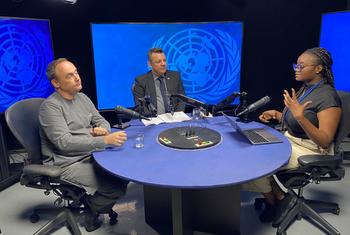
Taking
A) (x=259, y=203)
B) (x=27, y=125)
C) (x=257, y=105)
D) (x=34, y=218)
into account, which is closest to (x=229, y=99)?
(x=257, y=105)

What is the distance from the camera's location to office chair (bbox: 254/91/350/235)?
75.9 inches

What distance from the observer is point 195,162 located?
1686mm

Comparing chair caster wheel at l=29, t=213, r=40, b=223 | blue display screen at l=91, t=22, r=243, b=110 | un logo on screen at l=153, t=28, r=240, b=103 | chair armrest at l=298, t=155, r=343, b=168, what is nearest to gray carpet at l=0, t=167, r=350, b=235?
chair caster wheel at l=29, t=213, r=40, b=223

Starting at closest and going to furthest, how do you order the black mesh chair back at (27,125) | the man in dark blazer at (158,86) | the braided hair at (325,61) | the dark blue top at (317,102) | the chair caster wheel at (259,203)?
the black mesh chair back at (27,125)
the dark blue top at (317,102)
the braided hair at (325,61)
the chair caster wheel at (259,203)
the man in dark blazer at (158,86)

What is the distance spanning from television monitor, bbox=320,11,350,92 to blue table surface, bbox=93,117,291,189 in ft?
5.69

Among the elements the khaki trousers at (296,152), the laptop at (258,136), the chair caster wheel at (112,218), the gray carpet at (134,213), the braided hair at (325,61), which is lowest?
the gray carpet at (134,213)

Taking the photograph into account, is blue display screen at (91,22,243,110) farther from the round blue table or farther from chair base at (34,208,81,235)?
chair base at (34,208,81,235)

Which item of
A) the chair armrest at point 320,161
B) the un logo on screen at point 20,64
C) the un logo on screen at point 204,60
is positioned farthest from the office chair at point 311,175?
the un logo on screen at point 20,64

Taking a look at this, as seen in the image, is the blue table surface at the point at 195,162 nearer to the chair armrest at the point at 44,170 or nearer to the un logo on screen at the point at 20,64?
the chair armrest at the point at 44,170

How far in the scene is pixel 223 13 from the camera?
13.0 feet

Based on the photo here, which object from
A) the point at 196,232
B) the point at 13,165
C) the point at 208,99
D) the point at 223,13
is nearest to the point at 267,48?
→ the point at 223,13

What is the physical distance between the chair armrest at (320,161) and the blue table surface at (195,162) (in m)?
0.14

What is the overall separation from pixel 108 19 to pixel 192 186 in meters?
2.95

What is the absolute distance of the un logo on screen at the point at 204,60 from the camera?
3770 mm
